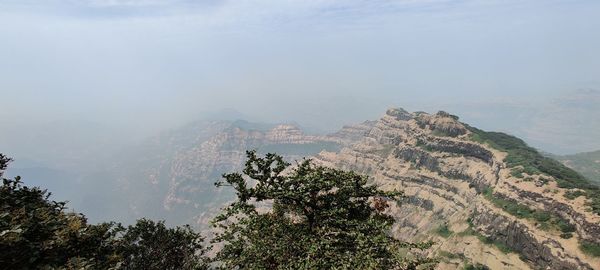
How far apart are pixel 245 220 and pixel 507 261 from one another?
100 m

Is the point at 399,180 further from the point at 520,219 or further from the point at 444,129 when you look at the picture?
the point at 520,219

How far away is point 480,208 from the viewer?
420ft

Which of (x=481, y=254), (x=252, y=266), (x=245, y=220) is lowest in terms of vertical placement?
(x=481, y=254)

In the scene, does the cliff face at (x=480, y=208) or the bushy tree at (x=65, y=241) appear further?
the cliff face at (x=480, y=208)

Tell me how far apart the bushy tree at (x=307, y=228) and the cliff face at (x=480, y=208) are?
32.7m

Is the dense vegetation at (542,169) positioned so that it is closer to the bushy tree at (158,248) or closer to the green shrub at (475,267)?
the green shrub at (475,267)

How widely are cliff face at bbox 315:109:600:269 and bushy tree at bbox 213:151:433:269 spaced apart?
1287 inches

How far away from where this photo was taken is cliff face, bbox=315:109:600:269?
90.4m

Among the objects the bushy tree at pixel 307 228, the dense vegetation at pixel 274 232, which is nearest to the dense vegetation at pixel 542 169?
the bushy tree at pixel 307 228

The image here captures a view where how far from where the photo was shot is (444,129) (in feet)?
602

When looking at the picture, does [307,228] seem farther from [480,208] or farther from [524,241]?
[480,208]

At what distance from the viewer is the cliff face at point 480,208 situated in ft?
297

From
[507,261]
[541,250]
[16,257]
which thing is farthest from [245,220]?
[507,261]

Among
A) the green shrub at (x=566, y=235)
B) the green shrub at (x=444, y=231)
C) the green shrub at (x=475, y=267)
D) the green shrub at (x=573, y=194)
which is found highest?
the green shrub at (x=573, y=194)
